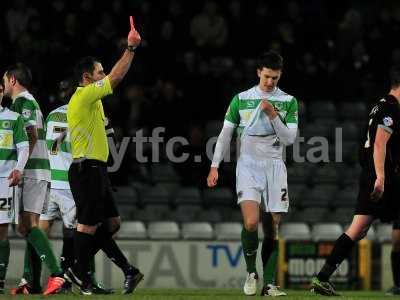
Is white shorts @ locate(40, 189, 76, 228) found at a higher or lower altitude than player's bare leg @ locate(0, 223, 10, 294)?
higher

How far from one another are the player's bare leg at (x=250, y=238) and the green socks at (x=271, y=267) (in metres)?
0.11

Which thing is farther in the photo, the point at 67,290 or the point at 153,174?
the point at 153,174

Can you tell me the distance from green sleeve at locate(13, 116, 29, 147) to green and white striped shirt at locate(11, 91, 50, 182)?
0.39ft

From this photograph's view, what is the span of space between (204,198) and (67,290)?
6.42 meters

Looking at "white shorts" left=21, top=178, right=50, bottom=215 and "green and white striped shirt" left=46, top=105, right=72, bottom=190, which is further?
"green and white striped shirt" left=46, top=105, right=72, bottom=190

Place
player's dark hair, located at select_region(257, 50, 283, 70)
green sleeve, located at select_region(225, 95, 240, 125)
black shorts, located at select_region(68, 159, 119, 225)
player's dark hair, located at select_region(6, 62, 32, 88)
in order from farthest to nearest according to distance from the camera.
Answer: player's dark hair, located at select_region(6, 62, 32, 88)
green sleeve, located at select_region(225, 95, 240, 125)
player's dark hair, located at select_region(257, 50, 283, 70)
black shorts, located at select_region(68, 159, 119, 225)

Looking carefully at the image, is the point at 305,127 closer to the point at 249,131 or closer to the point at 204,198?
the point at 204,198

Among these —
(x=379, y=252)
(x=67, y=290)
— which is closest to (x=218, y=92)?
(x=379, y=252)

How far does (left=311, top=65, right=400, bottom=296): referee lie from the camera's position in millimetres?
11891

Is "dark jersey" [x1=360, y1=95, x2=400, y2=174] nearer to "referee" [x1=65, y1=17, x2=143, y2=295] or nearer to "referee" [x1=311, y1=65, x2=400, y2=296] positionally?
"referee" [x1=311, y1=65, x2=400, y2=296]

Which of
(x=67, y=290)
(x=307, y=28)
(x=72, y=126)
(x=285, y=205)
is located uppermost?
(x=307, y=28)

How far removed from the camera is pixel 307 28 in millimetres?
21156

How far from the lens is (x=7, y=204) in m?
12.0

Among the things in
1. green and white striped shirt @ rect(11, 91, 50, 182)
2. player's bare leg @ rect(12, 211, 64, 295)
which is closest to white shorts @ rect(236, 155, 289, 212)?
player's bare leg @ rect(12, 211, 64, 295)
